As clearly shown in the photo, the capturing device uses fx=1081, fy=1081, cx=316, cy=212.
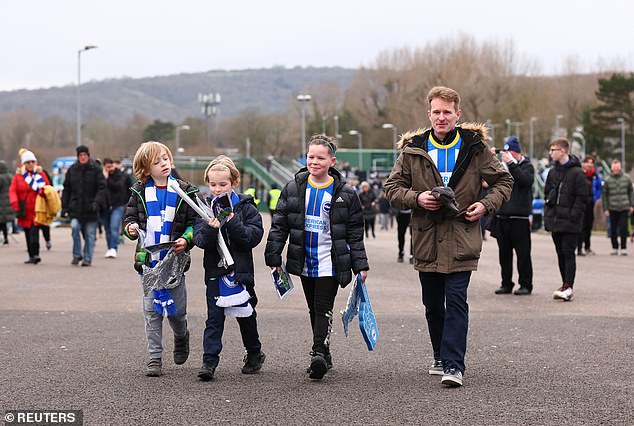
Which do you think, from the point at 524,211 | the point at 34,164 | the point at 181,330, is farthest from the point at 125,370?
the point at 34,164

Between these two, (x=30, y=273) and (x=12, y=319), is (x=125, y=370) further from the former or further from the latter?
(x=30, y=273)

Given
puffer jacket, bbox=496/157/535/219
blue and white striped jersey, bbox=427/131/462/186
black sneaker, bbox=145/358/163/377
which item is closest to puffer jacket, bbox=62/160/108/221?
puffer jacket, bbox=496/157/535/219

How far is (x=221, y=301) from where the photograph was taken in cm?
744

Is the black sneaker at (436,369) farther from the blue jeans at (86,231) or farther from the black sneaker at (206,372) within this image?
the blue jeans at (86,231)

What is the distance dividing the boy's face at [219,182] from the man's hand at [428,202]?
1.35 metres

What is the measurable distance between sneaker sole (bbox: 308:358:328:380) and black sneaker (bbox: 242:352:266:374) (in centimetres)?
55

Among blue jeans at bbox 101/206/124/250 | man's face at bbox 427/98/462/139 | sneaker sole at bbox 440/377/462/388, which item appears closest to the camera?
sneaker sole at bbox 440/377/462/388

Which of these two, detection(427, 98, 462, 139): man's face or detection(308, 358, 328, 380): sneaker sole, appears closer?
detection(308, 358, 328, 380): sneaker sole

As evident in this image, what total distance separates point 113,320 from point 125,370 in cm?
312

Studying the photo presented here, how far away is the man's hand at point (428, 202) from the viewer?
7.11 metres

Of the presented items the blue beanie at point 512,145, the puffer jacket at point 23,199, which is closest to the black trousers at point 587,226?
the blue beanie at point 512,145

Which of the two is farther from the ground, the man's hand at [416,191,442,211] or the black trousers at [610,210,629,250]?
the man's hand at [416,191,442,211]

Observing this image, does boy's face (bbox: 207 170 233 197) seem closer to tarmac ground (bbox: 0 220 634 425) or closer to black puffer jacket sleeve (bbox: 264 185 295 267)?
black puffer jacket sleeve (bbox: 264 185 295 267)

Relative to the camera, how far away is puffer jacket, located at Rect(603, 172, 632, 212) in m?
21.6
